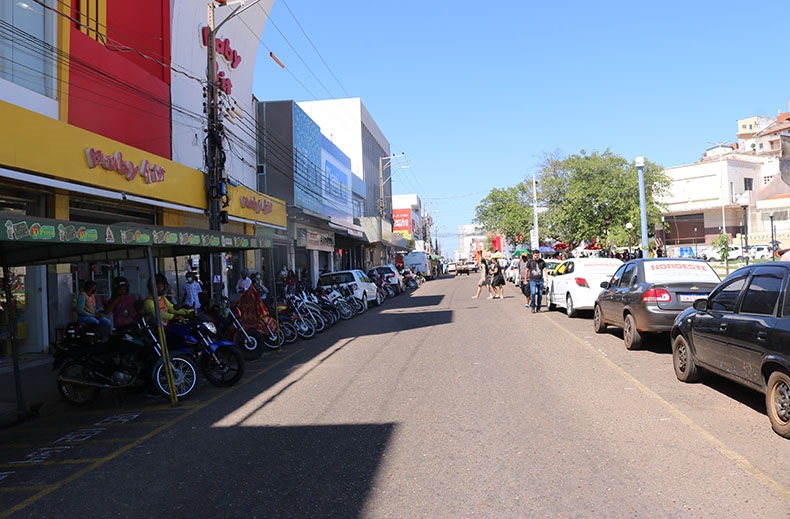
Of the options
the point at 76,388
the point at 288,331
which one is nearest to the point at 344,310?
the point at 288,331

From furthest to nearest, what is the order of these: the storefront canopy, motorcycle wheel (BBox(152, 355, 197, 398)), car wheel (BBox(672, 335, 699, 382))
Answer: motorcycle wheel (BBox(152, 355, 197, 398))
car wheel (BBox(672, 335, 699, 382))
the storefront canopy

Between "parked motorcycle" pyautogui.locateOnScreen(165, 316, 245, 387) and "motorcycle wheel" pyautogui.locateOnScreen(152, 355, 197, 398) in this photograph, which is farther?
"parked motorcycle" pyautogui.locateOnScreen(165, 316, 245, 387)

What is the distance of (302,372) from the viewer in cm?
1010

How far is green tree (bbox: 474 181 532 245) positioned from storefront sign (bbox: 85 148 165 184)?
2249 inches

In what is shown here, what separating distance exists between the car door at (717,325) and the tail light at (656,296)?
8.55ft

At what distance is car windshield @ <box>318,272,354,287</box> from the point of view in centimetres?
2173

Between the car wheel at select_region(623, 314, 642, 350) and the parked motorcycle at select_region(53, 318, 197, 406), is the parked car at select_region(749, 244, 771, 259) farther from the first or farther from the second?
the parked motorcycle at select_region(53, 318, 197, 406)

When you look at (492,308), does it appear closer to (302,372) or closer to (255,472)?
(302,372)

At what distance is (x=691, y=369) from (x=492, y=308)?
42.3ft

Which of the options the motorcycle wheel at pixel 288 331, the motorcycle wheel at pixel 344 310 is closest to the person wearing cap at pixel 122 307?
the motorcycle wheel at pixel 288 331

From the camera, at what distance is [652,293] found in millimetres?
10102

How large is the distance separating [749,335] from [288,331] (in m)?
10.4

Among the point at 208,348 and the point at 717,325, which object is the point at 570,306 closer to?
the point at 717,325

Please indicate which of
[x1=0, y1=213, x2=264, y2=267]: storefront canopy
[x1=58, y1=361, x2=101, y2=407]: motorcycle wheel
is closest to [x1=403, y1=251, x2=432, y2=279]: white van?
[x1=0, y1=213, x2=264, y2=267]: storefront canopy
